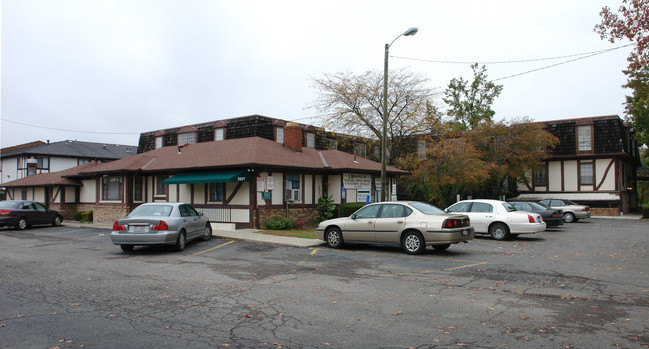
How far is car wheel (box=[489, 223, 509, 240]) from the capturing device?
54.3 feet

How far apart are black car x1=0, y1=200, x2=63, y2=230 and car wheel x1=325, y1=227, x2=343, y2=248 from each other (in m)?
17.8

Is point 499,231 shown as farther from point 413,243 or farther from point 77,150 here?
point 77,150

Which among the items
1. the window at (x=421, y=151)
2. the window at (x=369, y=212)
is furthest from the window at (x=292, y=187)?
the window at (x=421, y=151)

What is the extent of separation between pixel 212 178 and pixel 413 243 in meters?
11.4

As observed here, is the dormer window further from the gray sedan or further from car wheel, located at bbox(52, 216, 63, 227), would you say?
the gray sedan

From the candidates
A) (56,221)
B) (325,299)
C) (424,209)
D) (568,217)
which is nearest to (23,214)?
(56,221)

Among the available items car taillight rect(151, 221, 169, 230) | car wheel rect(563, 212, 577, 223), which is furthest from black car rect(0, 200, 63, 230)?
car wheel rect(563, 212, 577, 223)

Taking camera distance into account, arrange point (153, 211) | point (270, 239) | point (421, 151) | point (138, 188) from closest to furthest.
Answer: point (153, 211) < point (270, 239) < point (138, 188) < point (421, 151)

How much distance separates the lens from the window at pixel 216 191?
21938 mm

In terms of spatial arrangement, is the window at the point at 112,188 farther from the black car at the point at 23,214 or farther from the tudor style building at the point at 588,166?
the tudor style building at the point at 588,166

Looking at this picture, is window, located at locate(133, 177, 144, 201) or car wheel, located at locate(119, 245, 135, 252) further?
window, located at locate(133, 177, 144, 201)

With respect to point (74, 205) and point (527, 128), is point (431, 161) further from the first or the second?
point (74, 205)

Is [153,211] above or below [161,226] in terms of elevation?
above

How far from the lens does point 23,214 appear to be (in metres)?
22.9
